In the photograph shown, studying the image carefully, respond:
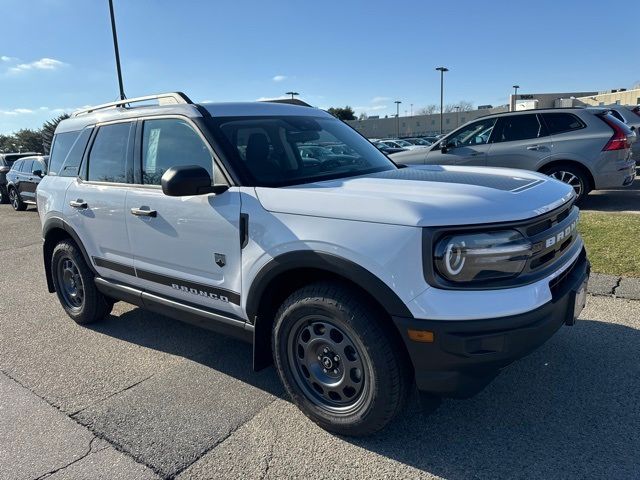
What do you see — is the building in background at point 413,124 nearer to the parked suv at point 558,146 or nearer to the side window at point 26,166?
the side window at point 26,166

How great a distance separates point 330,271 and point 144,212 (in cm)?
165

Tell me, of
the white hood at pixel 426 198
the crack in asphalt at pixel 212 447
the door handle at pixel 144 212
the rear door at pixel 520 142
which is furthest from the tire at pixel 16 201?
the white hood at pixel 426 198

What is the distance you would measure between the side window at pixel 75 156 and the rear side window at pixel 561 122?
7.15m

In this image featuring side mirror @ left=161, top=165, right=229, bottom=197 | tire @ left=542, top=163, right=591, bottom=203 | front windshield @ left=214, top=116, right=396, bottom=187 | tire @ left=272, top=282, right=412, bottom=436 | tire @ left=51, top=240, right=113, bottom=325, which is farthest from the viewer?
tire @ left=542, top=163, right=591, bottom=203

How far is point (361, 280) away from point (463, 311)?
50 cm

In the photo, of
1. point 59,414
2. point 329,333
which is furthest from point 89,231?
point 329,333

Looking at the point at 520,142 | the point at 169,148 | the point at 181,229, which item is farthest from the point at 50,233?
the point at 520,142

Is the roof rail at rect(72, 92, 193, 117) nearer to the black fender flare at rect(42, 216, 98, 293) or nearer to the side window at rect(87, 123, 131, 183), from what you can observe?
the side window at rect(87, 123, 131, 183)

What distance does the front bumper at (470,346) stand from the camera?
225 cm

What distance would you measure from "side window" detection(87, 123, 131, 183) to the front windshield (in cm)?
106

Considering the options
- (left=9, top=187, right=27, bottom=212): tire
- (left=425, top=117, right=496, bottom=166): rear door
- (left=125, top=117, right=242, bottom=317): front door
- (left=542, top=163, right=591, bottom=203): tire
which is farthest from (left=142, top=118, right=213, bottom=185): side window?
(left=9, top=187, right=27, bottom=212): tire

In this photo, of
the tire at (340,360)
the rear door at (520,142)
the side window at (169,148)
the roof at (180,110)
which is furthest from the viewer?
the rear door at (520,142)

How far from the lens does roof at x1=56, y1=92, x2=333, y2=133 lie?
3465 mm

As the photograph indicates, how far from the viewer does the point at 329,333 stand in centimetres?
271
